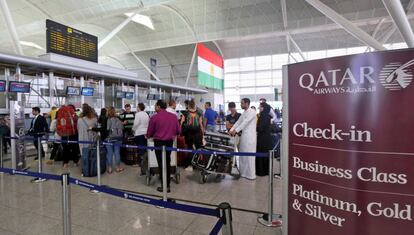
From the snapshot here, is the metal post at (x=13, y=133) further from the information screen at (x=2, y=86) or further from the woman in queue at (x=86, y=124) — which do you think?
the woman in queue at (x=86, y=124)

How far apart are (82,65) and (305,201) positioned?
32.7ft

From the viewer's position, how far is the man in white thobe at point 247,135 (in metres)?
5.23

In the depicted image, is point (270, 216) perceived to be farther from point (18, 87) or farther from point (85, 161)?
point (18, 87)

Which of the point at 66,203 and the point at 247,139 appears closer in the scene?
the point at 66,203

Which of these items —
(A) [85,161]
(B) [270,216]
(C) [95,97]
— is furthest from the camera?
(C) [95,97]

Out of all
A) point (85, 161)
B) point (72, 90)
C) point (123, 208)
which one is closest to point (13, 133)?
point (85, 161)

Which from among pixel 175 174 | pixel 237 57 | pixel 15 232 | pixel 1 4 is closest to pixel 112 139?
pixel 175 174

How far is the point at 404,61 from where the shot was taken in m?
1.28

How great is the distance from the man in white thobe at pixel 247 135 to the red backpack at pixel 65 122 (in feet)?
13.6

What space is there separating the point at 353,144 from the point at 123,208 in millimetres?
3310

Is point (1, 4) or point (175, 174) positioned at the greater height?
point (1, 4)

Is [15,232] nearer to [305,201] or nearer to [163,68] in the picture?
[305,201]

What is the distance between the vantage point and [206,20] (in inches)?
755

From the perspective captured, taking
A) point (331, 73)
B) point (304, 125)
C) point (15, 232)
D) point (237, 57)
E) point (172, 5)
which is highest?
point (172, 5)
